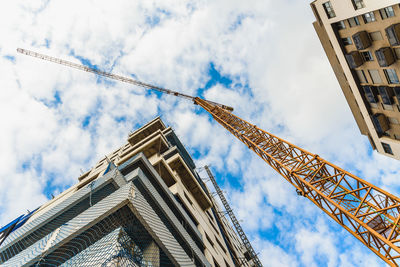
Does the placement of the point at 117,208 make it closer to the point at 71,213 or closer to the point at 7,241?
the point at 71,213

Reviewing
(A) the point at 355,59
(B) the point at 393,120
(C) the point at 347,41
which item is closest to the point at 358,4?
(C) the point at 347,41

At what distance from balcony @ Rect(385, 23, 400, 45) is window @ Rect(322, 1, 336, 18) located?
248 inches

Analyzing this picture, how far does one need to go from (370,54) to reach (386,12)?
3601 millimetres

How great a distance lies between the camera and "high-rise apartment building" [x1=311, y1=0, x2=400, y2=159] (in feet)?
55.6

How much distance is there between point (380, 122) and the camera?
21.0 metres

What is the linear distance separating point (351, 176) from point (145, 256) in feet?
53.7

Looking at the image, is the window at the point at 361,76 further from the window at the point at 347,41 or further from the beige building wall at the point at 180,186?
the beige building wall at the point at 180,186

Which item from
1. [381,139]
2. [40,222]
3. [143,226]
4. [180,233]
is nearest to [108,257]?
[143,226]

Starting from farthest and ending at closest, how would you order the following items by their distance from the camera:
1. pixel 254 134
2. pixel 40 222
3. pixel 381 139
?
pixel 254 134, pixel 381 139, pixel 40 222

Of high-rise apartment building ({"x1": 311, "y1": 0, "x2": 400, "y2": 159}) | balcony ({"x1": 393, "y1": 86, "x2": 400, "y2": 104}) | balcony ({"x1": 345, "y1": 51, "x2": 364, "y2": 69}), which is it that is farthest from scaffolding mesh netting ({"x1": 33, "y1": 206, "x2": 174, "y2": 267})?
balcony ({"x1": 345, "y1": 51, "x2": 364, "y2": 69})

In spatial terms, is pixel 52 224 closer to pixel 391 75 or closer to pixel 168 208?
pixel 168 208

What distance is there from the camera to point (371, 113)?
2245 centimetres

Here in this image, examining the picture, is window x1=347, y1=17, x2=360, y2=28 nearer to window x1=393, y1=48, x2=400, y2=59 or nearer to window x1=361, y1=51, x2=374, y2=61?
window x1=361, y1=51, x2=374, y2=61

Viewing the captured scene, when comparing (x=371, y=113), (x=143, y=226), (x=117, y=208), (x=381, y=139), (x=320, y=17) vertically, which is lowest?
(x=381, y=139)
